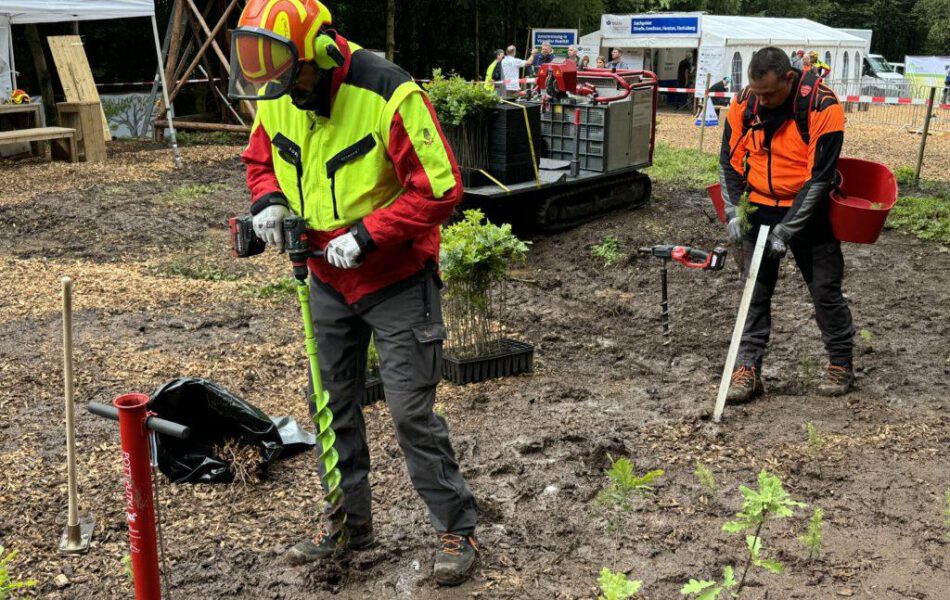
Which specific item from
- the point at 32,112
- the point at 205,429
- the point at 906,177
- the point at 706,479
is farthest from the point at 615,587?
the point at 32,112

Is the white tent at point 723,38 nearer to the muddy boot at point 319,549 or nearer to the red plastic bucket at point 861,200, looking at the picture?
the red plastic bucket at point 861,200

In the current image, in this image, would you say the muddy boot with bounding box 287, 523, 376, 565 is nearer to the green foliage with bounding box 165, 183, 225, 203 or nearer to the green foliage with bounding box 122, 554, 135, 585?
the green foliage with bounding box 122, 554, 135, 585

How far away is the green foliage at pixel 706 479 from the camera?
13.0 ft

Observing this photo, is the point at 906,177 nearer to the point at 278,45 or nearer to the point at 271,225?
the point at 271,225

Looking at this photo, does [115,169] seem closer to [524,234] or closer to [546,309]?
[524,234]

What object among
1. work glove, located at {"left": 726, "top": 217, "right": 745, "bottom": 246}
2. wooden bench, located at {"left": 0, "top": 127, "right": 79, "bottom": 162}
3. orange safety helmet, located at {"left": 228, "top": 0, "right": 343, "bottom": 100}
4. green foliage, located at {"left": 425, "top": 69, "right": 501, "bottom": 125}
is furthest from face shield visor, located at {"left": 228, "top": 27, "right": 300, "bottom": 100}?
wooden bench, located at {"left": 0, "top": 127, "right": 79, "bottom": 162}

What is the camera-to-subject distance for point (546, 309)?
24.5 feet

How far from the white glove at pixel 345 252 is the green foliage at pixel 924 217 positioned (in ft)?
24.6

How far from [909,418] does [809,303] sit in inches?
95.4

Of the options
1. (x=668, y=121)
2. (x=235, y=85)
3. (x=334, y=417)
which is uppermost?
(x=235, y=85)

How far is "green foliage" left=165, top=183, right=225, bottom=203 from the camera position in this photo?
11.2 meters

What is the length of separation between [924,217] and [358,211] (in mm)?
8548

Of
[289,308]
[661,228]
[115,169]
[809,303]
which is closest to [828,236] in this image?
[809,303]

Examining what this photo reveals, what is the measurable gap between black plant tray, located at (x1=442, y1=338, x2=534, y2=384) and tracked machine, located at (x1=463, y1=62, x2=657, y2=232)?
133 inches
